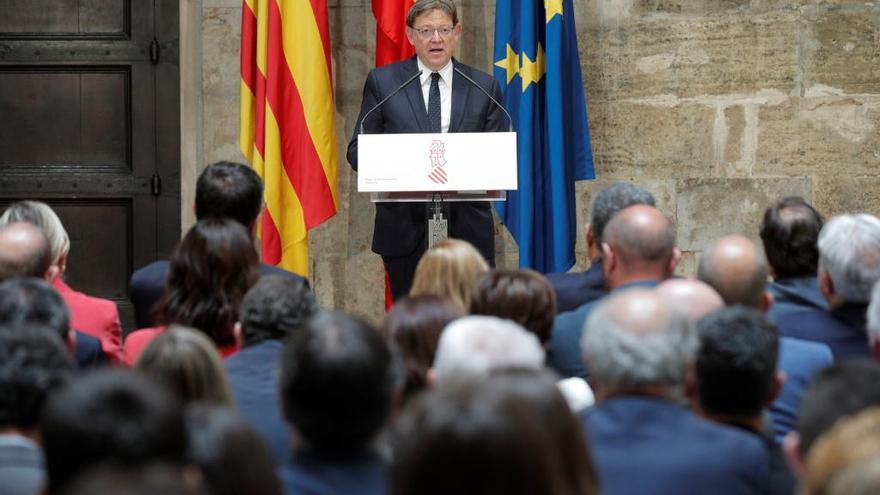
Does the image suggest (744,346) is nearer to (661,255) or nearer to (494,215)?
(661,255)

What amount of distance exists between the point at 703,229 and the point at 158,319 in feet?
14.0

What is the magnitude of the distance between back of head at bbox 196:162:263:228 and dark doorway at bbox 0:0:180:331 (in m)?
3.24

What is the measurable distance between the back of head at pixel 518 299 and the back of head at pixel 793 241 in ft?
3.61

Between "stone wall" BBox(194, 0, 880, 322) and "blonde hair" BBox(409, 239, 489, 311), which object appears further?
"stone wall" BBox(194, 0, 880, 322)

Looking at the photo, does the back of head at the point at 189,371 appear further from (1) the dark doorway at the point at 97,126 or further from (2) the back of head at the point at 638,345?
(1) the dark doorway at the point at 97,126

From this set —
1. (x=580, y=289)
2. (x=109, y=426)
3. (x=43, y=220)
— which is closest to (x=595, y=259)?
(x=580, y=289)

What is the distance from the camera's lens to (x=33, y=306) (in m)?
3.43

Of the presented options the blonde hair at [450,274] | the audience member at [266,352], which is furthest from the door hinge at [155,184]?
the audience member at [266,352]

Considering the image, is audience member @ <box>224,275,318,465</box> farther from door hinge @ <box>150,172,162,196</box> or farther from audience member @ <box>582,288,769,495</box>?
door hinge @ <box>150,172,162,196</box>

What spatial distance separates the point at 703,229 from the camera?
307 inches

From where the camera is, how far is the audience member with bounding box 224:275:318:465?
326 cm

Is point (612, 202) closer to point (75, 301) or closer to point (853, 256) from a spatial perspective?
point (853, 256)

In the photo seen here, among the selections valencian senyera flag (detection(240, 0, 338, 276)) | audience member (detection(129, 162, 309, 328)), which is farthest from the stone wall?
audience member (detection(129, 162, 309, 328))

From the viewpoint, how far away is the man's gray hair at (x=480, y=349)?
296 centimetres
